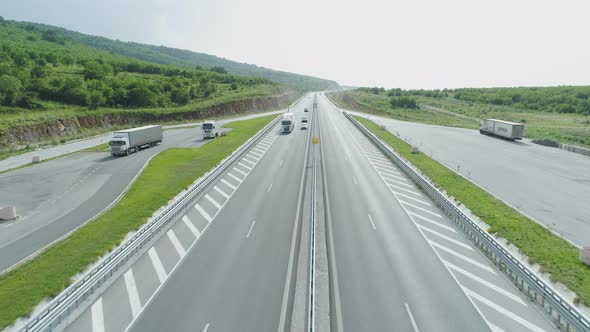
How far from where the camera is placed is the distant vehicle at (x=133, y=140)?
1737 inches

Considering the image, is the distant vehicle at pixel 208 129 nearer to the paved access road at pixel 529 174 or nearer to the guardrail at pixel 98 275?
the guardrail at pixel 98 275

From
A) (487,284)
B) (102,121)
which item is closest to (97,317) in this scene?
(487,284)

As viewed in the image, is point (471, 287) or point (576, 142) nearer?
point (471, 287)

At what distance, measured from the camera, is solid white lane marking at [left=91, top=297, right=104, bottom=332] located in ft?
42.9

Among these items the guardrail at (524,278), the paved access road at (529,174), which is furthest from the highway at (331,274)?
the paved access road at (529,174)

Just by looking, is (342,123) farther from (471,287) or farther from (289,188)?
(471,287)

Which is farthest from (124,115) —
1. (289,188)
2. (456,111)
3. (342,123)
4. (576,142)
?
(456,111)

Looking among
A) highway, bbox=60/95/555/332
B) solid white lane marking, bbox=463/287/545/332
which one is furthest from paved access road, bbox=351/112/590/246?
solid white lane marking, bbox=463/287/545/332

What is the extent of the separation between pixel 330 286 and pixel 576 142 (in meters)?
57.0

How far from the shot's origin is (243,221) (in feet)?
76.1

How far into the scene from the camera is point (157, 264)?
698 inches

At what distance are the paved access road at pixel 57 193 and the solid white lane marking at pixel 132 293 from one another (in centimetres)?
749

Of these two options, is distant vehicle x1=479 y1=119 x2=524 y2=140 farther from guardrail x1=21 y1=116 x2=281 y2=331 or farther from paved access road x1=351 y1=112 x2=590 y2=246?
guardrail x1=21 y1=116 x2=281 y2=331

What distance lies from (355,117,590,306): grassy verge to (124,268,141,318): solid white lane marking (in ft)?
61.1
